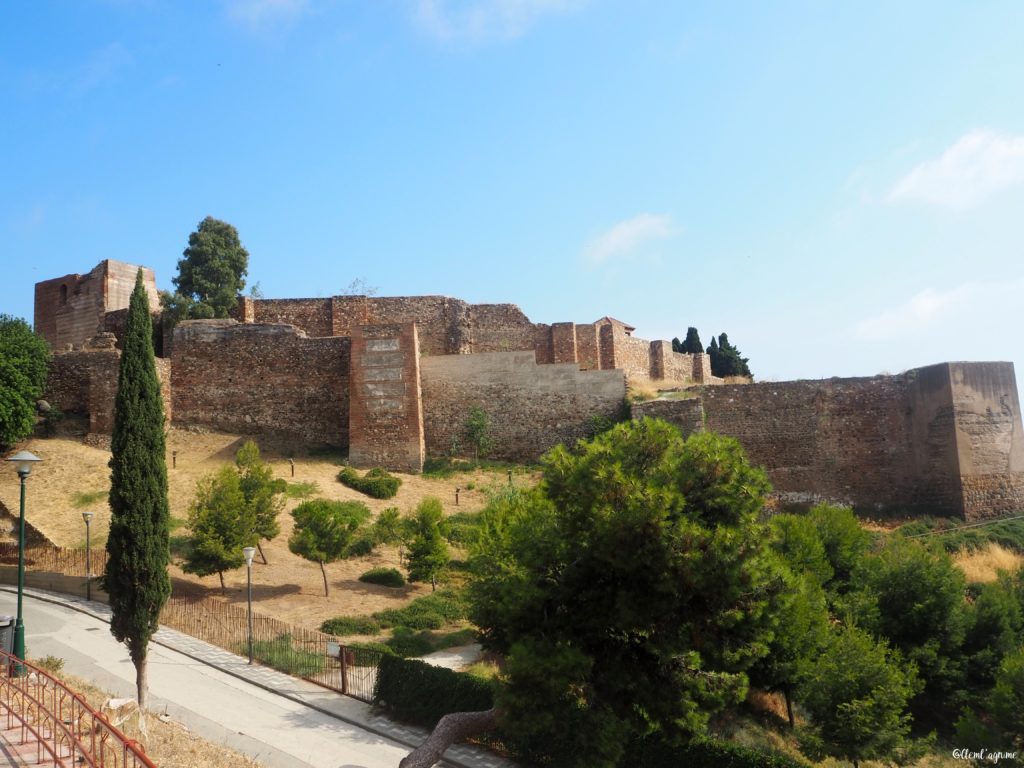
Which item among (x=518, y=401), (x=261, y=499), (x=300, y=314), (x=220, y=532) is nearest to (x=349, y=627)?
(x=220, y=532)

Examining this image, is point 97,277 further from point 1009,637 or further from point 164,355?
point 1009,637

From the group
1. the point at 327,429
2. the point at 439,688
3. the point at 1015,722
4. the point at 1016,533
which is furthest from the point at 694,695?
the point at 327,429

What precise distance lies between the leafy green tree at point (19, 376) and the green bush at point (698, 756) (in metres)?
20.2

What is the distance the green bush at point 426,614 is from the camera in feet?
55.3

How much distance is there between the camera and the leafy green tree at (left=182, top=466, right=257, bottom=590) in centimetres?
1688

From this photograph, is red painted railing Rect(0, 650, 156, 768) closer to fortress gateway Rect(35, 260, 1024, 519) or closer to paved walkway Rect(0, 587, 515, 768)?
paved walkway Rect(0, 587, 515, 768)

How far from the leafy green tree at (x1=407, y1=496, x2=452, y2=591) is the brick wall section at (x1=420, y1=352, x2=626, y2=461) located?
9258 mm

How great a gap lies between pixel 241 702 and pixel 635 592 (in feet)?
22.7

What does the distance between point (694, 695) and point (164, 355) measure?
2501 cm

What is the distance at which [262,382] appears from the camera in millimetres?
28125

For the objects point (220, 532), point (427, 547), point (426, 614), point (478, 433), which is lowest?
point (426, 614)

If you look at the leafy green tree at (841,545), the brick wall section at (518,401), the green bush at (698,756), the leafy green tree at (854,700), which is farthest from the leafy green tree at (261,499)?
the leafy green tree at (841,545)

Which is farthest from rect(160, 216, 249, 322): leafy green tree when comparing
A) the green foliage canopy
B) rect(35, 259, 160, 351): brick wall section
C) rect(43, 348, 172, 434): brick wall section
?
the green foliage canopy

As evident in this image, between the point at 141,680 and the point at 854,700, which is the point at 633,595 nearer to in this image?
the point at 854,700
